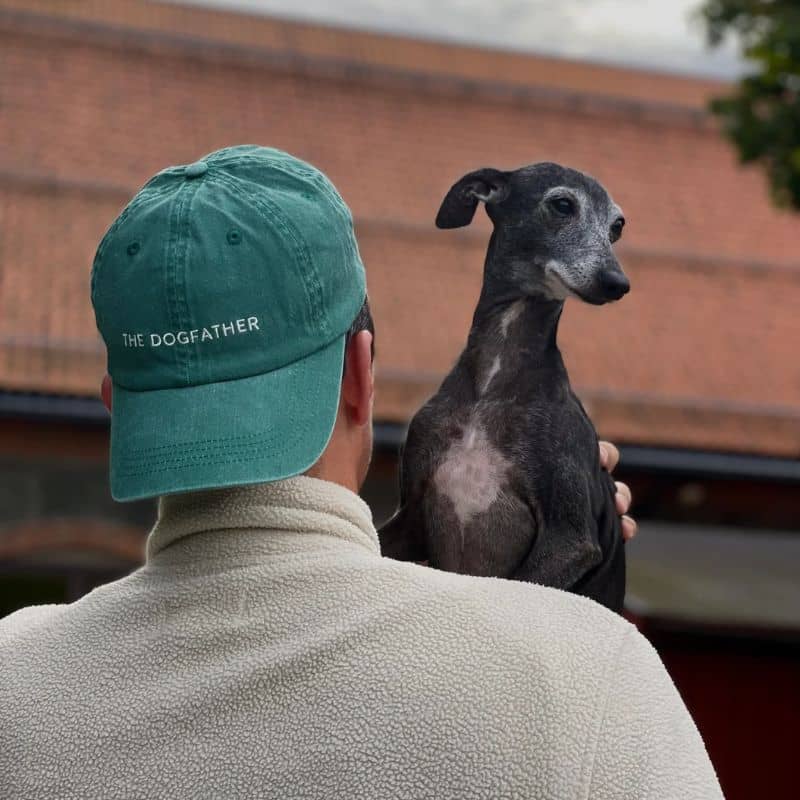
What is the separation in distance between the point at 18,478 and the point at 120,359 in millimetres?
7713

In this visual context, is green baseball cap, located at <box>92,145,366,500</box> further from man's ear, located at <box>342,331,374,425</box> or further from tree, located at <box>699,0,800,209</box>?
tree, located at <box>699,0,800,209</box>

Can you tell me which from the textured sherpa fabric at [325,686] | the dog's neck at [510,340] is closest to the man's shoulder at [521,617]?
the textured sherpa fabric at [325,686]

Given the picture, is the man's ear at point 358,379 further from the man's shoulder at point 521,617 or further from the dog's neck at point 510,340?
the dog's neck at point 510,340

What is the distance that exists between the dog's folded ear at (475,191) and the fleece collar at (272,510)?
0.71 meters

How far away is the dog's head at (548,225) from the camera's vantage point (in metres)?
1.71

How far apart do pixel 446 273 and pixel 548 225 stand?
330 inches

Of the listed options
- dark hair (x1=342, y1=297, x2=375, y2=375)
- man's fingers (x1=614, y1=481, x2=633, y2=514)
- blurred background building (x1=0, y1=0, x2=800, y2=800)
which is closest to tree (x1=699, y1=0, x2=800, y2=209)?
blurred background building (x1=0, y1=0, x2=800, y2=800)

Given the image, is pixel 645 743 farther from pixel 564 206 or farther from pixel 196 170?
pixel 564 206

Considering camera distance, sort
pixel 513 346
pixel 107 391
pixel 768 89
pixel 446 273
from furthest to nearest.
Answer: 1. pixel 446 273
2. pixel 768 89
3. pixel 513 346
4. pixel 107 391

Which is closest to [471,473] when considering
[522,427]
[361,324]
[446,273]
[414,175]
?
[522,427]

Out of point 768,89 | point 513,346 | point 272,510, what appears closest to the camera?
point 272,510

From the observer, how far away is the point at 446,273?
10125 mm

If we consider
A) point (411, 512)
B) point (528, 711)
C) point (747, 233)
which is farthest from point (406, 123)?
point (528, 711)

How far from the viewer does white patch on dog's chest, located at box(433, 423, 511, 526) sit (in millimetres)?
1742
